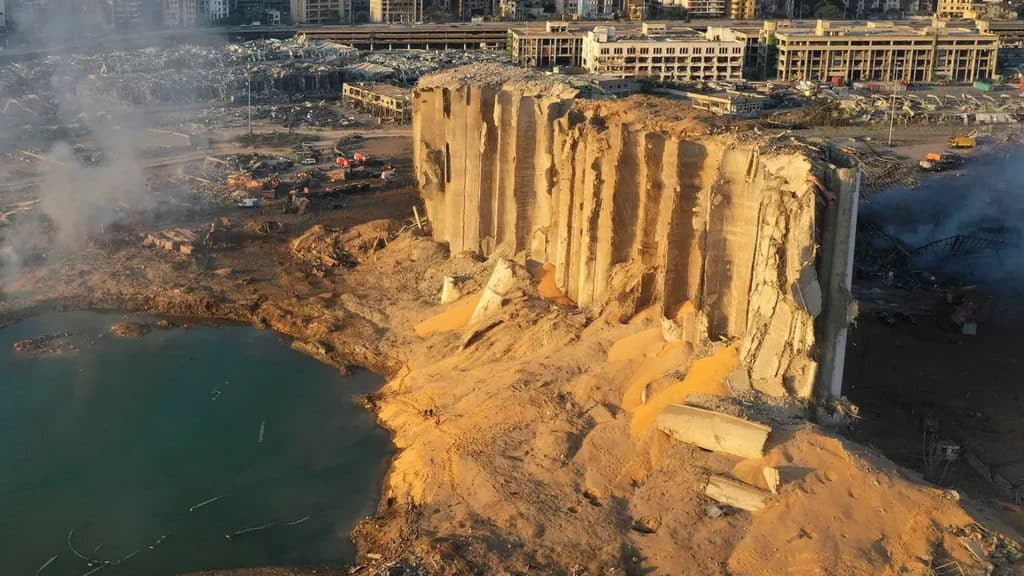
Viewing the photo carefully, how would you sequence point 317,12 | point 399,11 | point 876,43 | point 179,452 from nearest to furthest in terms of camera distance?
point 179,452 < point 876,43 < point 317,12 < point 399,11

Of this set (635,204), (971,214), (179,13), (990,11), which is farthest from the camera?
(990,11)

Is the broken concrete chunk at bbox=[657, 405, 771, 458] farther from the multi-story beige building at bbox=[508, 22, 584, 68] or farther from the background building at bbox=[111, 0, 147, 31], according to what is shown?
the multi-story beige building at bbox=[508, 22, 584, 68]

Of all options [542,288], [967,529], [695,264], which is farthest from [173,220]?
[967,529]

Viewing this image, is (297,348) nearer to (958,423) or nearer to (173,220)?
(173,220)

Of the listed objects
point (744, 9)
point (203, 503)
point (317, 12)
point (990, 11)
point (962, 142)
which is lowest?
point (203, 503)

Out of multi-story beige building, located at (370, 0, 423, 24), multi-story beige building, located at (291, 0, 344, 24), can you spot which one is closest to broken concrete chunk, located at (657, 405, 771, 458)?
multi-story beige building, located at (370, 0, 423, 24)

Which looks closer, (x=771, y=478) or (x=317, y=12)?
(x=771, y=478)

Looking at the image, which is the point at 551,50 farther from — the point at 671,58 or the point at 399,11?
the point at 399,11

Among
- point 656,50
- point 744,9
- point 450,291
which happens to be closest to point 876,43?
point 656,50
